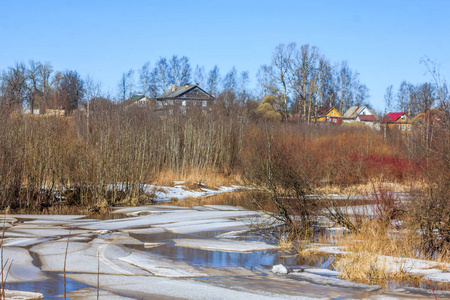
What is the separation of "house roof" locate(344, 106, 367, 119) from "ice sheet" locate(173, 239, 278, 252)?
241 feet

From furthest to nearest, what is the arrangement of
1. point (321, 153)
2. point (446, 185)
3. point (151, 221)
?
point (321, 153) → point (151, 221) → point (446, 185)

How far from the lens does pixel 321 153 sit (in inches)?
1170

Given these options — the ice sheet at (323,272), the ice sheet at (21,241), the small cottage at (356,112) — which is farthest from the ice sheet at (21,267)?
the small cottage at (356,112)

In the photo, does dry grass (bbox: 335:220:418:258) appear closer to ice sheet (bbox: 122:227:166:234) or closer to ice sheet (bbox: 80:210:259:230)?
ice sheet (bbox: 80:210:259:230)

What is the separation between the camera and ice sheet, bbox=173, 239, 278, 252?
10.9 meters

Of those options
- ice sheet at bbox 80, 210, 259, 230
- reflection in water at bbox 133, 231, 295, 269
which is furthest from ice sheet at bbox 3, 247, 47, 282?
ice sheet at bbox 80, 210, 259, 230

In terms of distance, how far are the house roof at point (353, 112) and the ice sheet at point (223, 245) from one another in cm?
7332

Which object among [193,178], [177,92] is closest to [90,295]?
[193,178]

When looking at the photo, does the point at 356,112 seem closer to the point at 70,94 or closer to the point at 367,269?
the point at 70,94

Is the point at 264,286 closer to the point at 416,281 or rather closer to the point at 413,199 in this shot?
the point at 416,281

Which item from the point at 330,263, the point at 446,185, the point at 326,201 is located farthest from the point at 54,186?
the point at 446,185

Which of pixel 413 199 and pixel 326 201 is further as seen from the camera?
pixel 326 201

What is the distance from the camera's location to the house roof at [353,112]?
82250 mm

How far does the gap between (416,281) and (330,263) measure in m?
1.83
